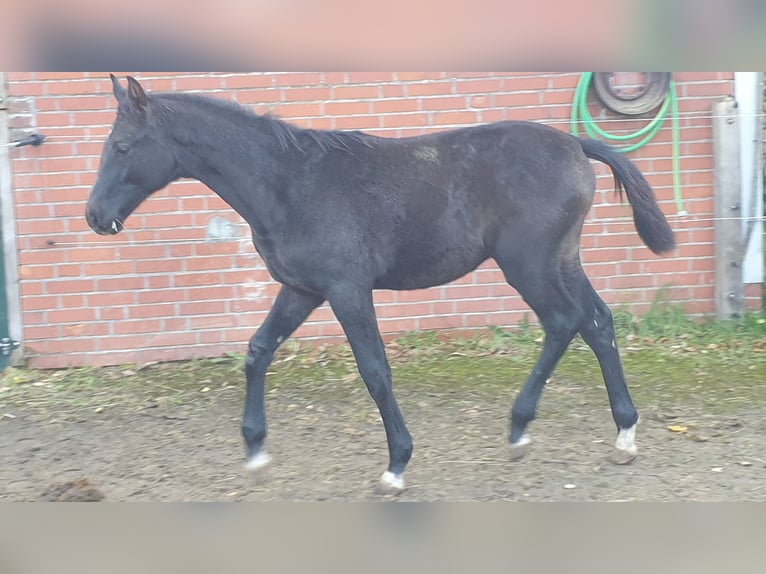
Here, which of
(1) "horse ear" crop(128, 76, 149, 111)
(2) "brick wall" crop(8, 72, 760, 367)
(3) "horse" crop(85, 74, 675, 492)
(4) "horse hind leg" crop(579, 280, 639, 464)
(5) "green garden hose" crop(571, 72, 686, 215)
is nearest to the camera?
(1) "horse ear" crop(128, 76, 149, 111)

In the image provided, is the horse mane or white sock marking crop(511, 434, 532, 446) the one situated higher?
the horse mane

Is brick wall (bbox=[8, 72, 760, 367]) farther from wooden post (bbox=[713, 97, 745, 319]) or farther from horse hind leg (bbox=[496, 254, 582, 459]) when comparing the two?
horse hind leg (bbox=[496, 254, 582, 459])

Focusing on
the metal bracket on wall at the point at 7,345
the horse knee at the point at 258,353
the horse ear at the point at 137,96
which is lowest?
the metal bracket on wall at the point at 7,345

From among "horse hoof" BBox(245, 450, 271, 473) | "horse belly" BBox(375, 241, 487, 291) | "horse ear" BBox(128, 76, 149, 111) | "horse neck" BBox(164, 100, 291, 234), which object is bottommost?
"horse hoof" BBox(245, 450, 271, 473)

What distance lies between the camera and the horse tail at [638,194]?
3.43 meters

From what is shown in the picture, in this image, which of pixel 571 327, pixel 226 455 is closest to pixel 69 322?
pixel 226 455

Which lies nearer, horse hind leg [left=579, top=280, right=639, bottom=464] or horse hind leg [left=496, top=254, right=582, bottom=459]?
horse hind leg [left=496, top=254, right=582, bottom=459]

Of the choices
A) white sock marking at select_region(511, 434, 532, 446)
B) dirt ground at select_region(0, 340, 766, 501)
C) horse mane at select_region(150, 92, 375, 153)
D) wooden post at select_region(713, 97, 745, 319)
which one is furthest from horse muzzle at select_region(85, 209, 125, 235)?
wooden post at select_region(713, 97, 745, 319)

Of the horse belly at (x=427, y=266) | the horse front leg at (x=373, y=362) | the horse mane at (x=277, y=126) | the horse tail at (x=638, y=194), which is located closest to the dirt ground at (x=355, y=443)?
the horse front leg at (x=373, y=362)

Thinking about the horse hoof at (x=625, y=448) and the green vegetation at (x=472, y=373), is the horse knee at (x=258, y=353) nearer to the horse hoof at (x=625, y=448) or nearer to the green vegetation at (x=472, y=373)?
the green vegetation at (x=472, y=373)

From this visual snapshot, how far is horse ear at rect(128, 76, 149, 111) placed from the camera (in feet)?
9.32

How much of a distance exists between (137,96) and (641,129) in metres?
3.32

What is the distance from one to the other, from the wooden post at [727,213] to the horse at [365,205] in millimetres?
2117

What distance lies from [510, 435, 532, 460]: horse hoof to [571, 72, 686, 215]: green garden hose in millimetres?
2239
